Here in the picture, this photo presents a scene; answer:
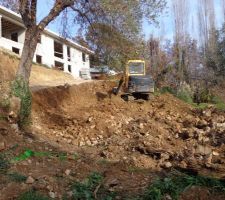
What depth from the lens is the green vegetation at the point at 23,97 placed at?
1112 centimetres

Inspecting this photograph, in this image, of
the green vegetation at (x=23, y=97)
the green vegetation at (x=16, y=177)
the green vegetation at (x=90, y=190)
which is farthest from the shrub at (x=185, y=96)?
the green vegetation at (x=16, y=177)

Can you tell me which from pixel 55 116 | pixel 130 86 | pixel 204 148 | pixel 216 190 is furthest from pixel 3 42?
pixel 216 190

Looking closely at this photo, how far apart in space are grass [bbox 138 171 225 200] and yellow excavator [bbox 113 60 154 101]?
9823mm

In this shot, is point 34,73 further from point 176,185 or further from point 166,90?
point 176,185

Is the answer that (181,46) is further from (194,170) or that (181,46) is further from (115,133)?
(194,170)

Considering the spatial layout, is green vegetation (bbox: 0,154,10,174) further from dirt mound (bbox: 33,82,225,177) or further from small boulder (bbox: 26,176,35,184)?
dirt mound (bbox: 33,82,225,177)

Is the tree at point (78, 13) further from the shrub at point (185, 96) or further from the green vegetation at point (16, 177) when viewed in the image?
the shrub at point (185, 96)

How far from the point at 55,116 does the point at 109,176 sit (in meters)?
6.43

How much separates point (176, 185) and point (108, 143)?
430cm

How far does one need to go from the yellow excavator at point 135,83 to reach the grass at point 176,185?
9.82 metres

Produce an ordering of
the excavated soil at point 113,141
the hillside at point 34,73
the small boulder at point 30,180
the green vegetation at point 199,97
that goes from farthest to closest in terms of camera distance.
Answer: the hillside at point 34,73
the green vegetation at point 199,97
the excavated soil at point 113,141
the small boulder at point 30,180

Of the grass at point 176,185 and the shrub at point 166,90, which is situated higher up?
the shrub at point 166,90

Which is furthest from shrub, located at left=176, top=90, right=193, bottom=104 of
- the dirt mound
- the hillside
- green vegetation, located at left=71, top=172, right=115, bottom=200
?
green vegetation, located at left=71, top=172, right=115, bottom=200

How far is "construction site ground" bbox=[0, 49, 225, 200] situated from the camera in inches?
309
